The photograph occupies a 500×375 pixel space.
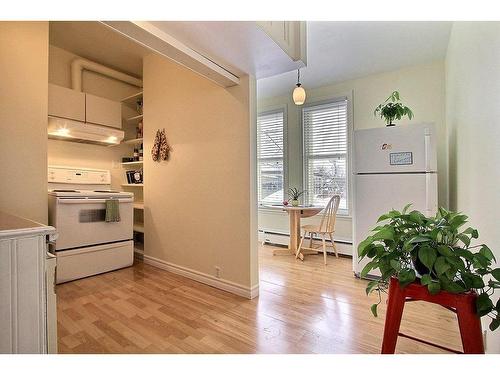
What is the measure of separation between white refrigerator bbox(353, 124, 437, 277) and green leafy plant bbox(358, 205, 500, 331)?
65.9 inches

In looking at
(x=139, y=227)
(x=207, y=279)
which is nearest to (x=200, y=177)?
(x=207, y=279)

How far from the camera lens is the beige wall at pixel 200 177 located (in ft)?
8.16

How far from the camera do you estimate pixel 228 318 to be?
204 cm

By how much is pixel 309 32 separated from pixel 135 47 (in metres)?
2.04

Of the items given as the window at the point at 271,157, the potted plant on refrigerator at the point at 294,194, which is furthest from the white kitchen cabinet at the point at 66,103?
the potted plant on refrigerator at the point at 294,194

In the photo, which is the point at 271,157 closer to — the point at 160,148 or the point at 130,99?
the point at 160,148

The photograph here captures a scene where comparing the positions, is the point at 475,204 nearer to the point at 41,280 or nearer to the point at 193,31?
the point at 193,31

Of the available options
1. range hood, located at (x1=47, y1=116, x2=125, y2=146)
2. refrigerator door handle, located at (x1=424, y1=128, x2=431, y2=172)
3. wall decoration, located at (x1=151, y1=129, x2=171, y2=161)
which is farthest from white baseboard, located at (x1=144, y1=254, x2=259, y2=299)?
refrigerator door handle, located at (x1=424, y1=128, x2=431, y2=172)

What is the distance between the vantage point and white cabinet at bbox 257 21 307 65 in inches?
69.7

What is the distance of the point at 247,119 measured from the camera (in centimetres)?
243

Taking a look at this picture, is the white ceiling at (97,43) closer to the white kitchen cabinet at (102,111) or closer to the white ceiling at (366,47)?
the white kitchen cabinet at (102,111)
